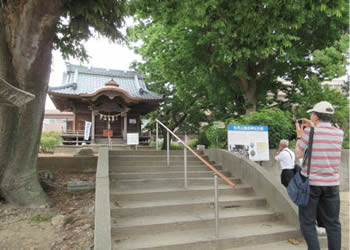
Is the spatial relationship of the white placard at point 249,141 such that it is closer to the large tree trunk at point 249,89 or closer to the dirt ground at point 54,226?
the dirt ground at point 54,226

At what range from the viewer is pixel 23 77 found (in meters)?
4.14

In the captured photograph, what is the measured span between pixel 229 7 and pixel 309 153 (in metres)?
3.67

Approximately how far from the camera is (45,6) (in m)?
4.04

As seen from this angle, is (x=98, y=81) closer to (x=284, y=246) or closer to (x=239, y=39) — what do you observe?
(x=239, y=39)

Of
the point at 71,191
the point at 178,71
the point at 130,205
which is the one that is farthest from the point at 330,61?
the point at 71,191

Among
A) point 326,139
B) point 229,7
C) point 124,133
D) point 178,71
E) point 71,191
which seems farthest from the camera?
point 124,133

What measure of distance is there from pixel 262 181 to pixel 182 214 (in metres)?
1.87

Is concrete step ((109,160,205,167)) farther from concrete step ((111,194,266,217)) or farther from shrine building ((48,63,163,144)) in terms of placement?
shrine building ((48,63,163,144))

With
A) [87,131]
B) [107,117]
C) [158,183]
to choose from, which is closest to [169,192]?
[158,183]

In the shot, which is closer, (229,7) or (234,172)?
(229,7)

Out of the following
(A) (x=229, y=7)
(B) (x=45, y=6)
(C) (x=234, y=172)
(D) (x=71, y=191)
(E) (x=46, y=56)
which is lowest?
(D) (x=71, y=191)

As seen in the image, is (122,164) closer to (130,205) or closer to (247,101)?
A: (130,205)

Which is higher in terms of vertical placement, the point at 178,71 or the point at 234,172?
the point at 178,71

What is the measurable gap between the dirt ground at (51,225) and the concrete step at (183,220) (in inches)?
19.5
